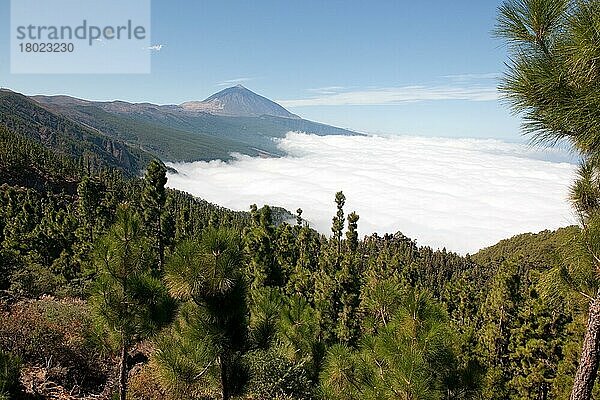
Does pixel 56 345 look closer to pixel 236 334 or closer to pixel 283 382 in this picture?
pixel 283 382

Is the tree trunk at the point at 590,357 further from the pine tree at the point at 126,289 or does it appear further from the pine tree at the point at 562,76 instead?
the pine tree at the point at 126,289

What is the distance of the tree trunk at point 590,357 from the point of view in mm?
4973

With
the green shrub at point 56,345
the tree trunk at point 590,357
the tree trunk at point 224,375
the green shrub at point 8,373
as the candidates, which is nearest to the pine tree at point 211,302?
the tree trunk at point 224,375

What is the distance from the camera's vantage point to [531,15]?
458 cm


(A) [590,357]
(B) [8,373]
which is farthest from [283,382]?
(A) [590,357]

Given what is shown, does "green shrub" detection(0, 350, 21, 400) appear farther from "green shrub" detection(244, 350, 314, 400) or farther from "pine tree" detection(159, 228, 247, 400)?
"green shrub" detection(244, 350, 314, 400)

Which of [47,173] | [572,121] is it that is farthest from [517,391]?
[47,173]

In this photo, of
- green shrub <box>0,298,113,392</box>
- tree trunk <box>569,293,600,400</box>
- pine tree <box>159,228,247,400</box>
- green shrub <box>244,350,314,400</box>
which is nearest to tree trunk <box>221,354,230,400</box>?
pine tree <box>159,228,247,400</box>

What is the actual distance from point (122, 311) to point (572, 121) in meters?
6.51

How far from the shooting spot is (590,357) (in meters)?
5.09

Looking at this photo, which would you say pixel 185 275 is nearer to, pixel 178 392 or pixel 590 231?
pixel 178 392

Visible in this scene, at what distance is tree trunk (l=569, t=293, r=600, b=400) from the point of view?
4973 millimetres

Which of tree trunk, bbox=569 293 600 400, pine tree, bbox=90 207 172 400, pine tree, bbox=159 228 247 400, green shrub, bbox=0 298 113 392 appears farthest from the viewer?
green shrub, bbox=0 298 113 392

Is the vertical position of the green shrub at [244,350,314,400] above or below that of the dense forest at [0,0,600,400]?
below
